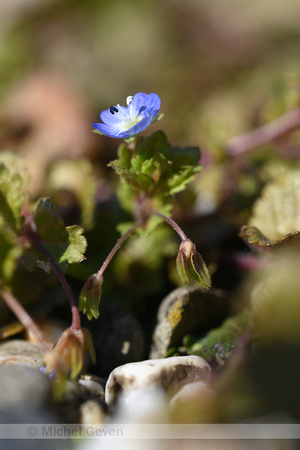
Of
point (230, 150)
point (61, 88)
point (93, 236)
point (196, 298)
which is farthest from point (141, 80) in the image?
point (196, 298)

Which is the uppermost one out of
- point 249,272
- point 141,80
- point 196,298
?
point 141,80

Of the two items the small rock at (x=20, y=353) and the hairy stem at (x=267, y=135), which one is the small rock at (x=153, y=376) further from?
the hairy stem at (x=267, y=135)

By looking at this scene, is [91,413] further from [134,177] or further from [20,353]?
[134,177]

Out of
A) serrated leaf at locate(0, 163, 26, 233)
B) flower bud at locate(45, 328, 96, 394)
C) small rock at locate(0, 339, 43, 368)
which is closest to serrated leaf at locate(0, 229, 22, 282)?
serrated leaf at locate(0, 163, 26, 233)

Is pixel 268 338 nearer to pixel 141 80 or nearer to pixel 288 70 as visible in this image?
pixel 288 70

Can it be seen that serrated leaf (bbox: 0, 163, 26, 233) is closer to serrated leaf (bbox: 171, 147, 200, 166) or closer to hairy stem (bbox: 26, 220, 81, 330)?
hairy stem (bbox: 26, 220, 81, 330)

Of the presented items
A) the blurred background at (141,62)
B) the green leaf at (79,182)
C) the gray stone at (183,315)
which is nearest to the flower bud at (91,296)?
the gray stone at (183,315)

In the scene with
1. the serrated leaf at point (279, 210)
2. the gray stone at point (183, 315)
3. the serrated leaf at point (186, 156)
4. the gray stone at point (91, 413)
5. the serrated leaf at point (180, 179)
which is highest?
the serrated leaf at point (186, 156)
